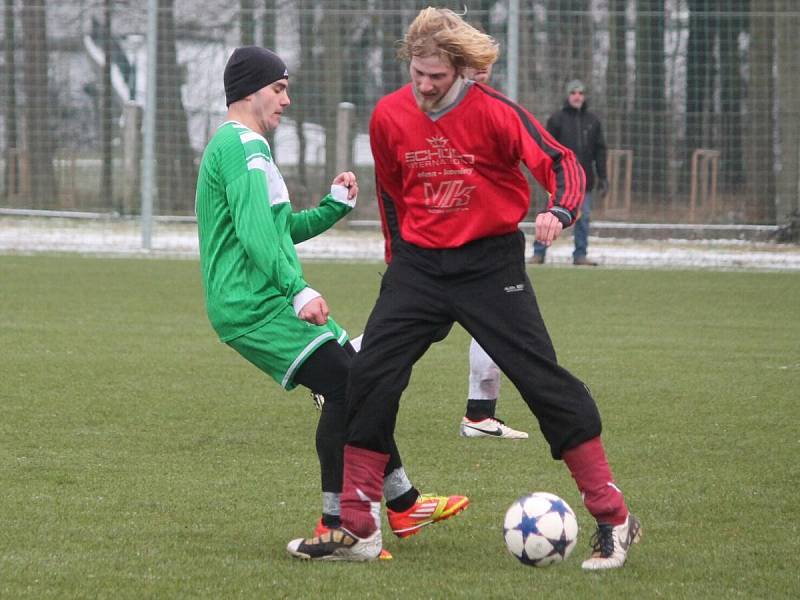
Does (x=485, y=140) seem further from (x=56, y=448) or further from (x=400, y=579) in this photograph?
(x=56, y=448)

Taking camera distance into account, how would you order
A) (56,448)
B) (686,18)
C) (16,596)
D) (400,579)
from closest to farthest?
(16,596) < (400,579) < (56,448) < (686,18)

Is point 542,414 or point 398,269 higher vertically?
point 398,269

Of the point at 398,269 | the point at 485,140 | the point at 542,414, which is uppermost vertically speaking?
the point at 485,140

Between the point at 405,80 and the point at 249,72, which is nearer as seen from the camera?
the point at 249,72

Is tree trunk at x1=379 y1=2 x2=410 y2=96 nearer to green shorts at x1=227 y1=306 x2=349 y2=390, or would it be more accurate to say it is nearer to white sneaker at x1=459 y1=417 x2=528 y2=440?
white sneaker at x1=459 y1=417 x2=528 y2=440

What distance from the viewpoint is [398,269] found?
4695 millimetres

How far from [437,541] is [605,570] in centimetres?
67

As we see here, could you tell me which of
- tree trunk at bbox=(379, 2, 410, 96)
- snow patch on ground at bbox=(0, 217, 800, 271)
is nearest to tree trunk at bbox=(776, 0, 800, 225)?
snow patch on ground at bbox=(0, 217, 800, 271)

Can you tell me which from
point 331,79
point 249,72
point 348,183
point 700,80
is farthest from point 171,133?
point 249,72

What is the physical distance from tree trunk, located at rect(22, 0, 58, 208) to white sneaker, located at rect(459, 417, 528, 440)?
14.1 metres

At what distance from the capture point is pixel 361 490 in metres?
4.58

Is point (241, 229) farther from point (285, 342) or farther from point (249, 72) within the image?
point (249, 72)

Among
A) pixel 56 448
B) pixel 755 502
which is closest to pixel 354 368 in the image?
pixel 755 502

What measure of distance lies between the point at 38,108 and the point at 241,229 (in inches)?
674
